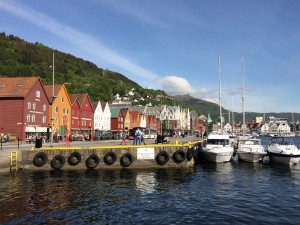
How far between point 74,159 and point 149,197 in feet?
50.7

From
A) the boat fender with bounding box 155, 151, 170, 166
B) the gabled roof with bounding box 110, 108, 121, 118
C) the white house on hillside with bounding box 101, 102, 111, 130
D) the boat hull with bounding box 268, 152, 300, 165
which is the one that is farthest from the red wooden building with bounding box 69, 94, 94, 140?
the boat hull with bounding box 268, 152, 300, 165

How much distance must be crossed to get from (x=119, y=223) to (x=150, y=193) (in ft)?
22.1

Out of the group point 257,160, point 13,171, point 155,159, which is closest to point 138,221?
point 155,159

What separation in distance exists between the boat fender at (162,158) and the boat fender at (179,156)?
76 cm

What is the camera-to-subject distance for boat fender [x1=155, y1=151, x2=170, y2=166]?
111 ft

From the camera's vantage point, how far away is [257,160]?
3972 centimetres

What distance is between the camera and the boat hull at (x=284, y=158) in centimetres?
3703

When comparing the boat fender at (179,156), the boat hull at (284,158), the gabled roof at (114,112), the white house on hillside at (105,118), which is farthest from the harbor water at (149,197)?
the gabled roof at (114,112)

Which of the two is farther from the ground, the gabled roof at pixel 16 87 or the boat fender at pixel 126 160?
the gabled roof at pixel 16 87

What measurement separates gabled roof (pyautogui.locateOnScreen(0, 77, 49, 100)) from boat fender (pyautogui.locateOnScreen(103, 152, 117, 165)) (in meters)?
36.5

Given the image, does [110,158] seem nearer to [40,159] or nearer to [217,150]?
[40,159]

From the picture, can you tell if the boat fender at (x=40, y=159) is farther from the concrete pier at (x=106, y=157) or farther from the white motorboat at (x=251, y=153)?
the white motorboat at (x=251, y=153)

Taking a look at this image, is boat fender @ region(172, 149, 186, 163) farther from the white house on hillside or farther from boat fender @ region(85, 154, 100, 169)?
the white house on hillside

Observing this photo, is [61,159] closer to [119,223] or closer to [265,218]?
[119,223]
